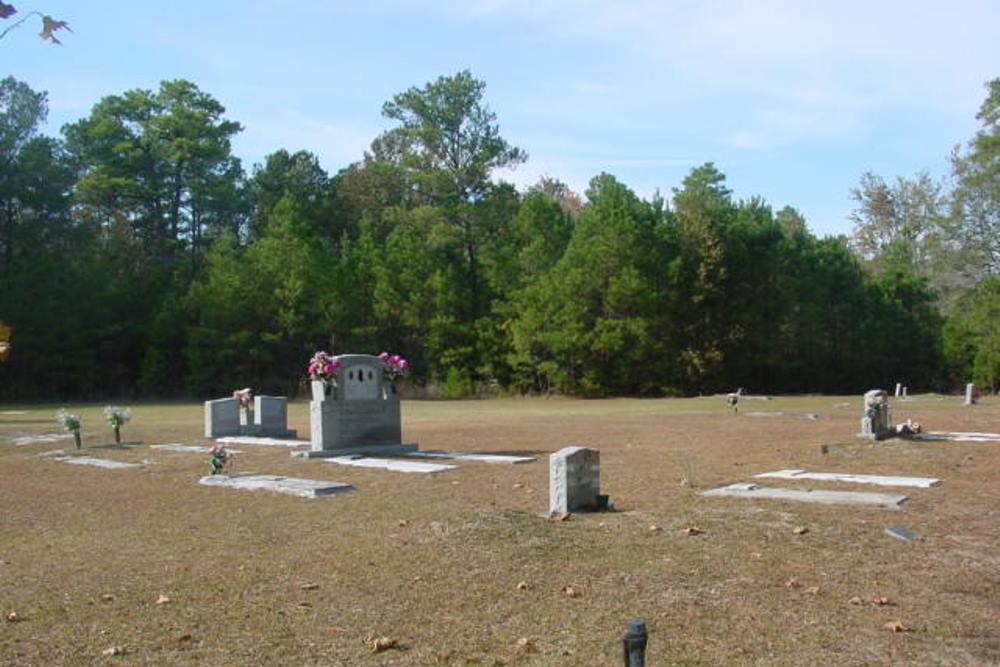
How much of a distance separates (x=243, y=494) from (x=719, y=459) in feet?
22.9

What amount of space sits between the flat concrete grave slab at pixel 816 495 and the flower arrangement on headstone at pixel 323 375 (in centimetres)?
836

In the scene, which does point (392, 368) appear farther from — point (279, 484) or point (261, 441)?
point (279, 484)

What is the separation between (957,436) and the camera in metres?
16.8

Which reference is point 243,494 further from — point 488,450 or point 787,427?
point 787,427

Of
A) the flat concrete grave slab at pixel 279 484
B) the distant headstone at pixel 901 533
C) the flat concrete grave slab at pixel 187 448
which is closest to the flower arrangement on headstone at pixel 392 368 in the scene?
the flat concrete grave slab at pixel 187 448

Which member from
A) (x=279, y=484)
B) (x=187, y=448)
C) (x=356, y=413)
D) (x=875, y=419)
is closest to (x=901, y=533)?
(x=279, y=484)

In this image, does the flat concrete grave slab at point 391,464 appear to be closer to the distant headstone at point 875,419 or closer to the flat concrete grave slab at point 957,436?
the distant headstone at point 875,419

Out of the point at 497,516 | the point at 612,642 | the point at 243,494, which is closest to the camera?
the point at 612,642

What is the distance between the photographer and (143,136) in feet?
182

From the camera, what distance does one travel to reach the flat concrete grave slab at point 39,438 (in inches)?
819

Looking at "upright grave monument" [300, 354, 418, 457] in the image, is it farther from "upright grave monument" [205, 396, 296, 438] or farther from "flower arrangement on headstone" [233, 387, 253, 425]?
"upright grave monument" [205, 396, 296, 438]

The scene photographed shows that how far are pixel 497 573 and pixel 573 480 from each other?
2.67 meters

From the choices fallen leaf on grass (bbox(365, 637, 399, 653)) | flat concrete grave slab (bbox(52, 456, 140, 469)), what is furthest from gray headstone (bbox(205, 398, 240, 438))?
fallen leaf on grass (bbox(365, 637, 399, 653))

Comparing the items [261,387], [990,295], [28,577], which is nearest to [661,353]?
[990,295]
